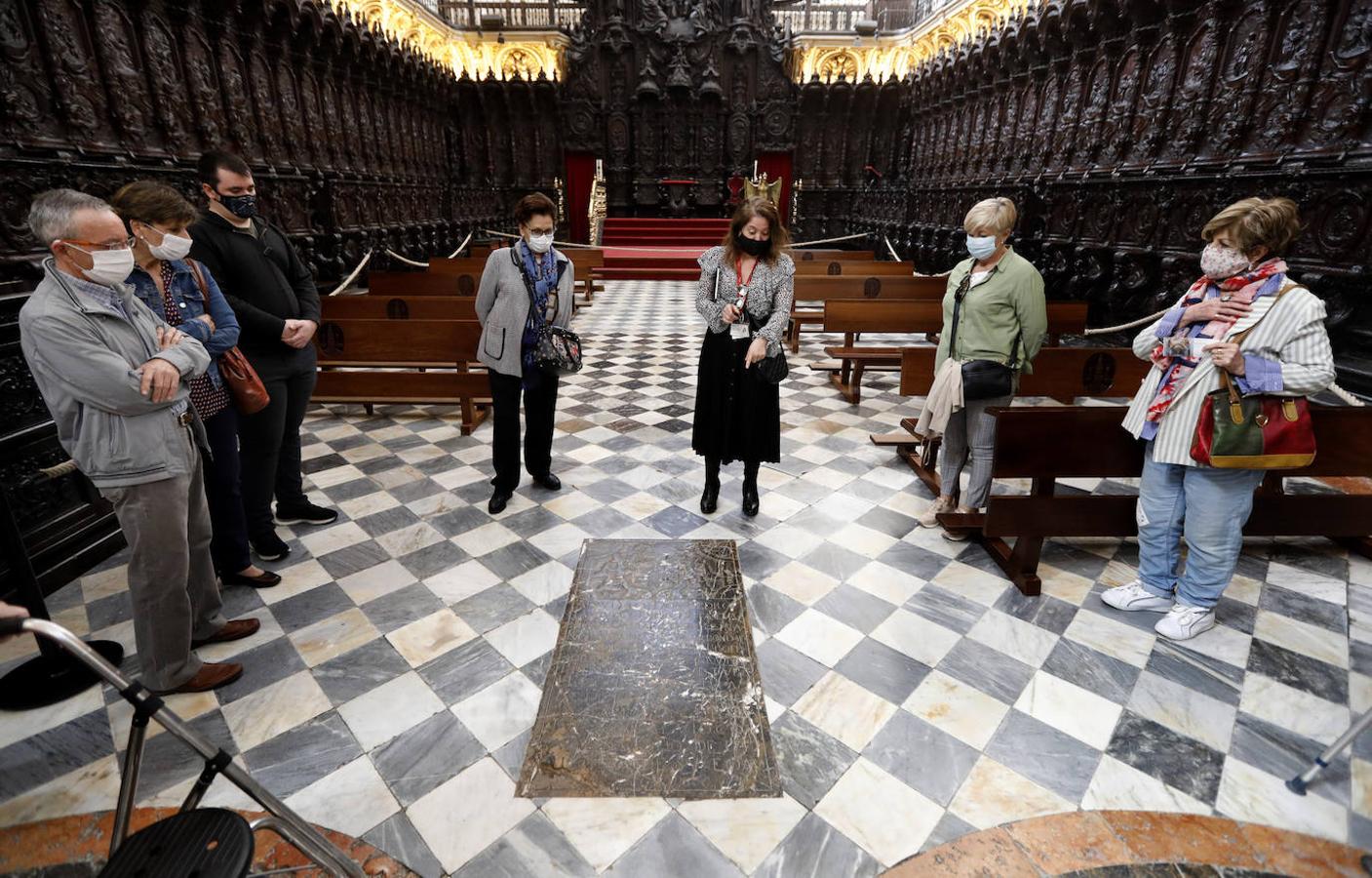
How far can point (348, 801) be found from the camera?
6.25ft

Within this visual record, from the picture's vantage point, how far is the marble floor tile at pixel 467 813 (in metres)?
1.77

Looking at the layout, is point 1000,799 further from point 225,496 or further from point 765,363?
point 225,496

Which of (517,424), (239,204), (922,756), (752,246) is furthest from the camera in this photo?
(517,424)

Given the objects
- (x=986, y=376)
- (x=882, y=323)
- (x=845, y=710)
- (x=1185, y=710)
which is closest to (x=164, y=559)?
(x=845, y=710)

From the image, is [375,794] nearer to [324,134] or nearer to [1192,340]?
[1192,340]

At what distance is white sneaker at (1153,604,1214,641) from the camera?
265 centimetres

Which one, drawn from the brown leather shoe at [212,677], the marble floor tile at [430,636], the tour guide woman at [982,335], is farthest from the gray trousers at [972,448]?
the brown leather shoe at [212,677]

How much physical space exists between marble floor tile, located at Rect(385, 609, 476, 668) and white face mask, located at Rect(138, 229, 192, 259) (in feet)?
5.49

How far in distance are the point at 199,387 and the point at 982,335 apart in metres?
3.50

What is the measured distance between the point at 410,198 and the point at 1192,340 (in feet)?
42.8

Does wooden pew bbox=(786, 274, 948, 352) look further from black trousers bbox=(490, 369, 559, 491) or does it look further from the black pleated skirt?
black trousers bbox=(490, 369, 559, 491)

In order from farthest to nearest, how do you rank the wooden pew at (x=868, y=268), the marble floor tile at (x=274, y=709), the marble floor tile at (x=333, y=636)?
the wooden pew at (x=868, y=268)
the marble floor tile at (x=333, y=636)
the marble floor tile at (x=274, y=709)

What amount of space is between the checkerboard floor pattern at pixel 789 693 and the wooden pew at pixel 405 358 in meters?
1.21

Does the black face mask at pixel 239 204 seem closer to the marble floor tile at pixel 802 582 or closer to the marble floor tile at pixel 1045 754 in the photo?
the marble floor tile at pixel 802 582
